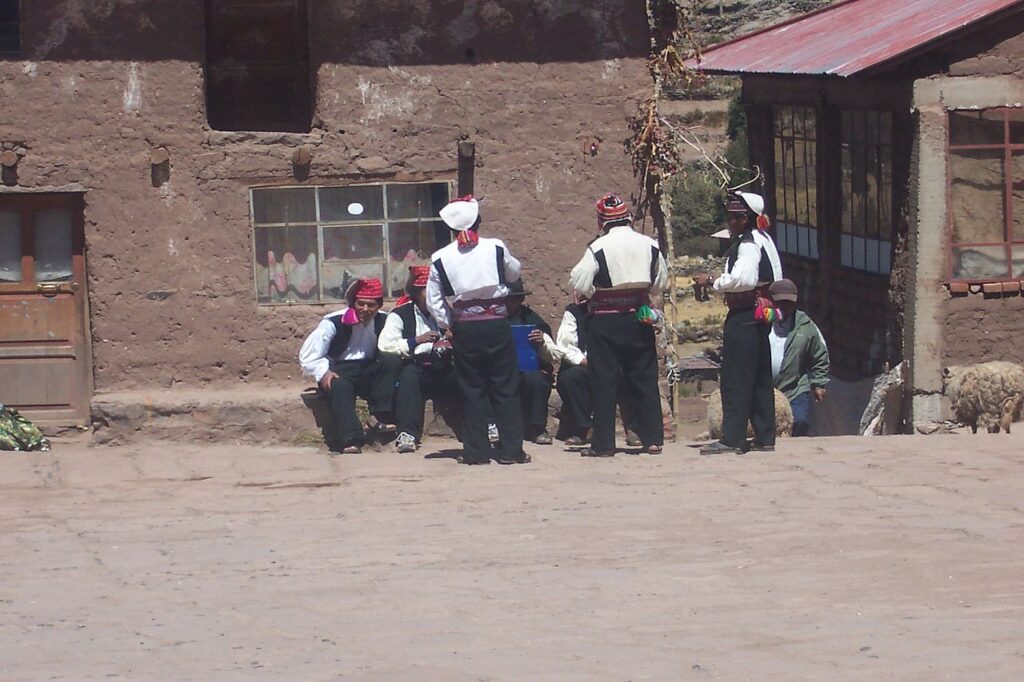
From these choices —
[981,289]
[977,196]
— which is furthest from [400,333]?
[977,196]

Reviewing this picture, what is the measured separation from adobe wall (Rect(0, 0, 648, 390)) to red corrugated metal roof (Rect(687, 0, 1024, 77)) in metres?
2.20

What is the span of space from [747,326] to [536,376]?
142 cm

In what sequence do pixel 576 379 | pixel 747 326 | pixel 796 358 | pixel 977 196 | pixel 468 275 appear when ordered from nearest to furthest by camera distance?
pixel 468 275 < pixel 747 326 < pixel 576 379 < pixel 796 358 < pixel 977 196

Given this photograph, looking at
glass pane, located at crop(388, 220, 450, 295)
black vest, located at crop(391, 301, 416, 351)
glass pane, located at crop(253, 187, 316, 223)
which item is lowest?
black vest, located at crop(391, 301, 416, 351)

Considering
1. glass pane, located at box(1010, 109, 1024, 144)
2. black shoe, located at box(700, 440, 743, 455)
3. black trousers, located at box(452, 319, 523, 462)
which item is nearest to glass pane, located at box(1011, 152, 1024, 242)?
glass pane, located at box(1010, 109, 1024, 144)

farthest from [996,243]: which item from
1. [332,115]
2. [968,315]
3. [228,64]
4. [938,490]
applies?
[228,64]

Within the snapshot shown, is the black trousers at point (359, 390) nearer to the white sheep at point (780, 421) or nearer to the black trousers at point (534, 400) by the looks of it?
the black trousers at point (534, 400)

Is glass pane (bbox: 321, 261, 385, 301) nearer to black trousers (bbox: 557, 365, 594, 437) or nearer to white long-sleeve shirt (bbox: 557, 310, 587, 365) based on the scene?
white long-sleeve shirt (bbox: 557, 310, 587, 365)

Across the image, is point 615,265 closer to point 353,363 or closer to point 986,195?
point 353,363

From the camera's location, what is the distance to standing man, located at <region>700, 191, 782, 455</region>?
32.3 ft

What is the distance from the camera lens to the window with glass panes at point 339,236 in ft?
36.0

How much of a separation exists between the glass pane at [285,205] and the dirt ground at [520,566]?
5.28 feet

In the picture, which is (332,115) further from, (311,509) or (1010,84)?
(1010,84)

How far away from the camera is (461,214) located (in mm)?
9797
